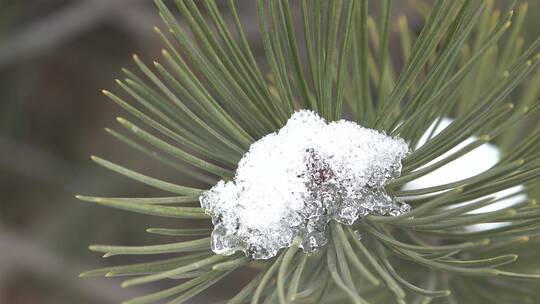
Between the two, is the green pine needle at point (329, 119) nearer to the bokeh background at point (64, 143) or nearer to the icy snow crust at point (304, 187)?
the icy snow crust at point (304, 187)

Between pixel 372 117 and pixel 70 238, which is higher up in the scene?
pixel 70 238

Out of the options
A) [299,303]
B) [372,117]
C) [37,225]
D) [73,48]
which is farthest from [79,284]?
[372,117]

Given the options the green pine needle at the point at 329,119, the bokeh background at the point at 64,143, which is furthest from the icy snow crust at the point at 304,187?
the bokeh background at the point at 64,143

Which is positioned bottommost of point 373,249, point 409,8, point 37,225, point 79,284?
point 373,249

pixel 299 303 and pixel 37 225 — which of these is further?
pixel 37 225

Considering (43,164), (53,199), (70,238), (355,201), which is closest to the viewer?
(355,201)

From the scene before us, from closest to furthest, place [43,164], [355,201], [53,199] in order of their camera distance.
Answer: [355,201] → [43,164] → [53,199]

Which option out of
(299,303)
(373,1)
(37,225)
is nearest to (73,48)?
(37,225)

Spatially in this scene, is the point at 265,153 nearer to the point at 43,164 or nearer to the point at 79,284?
the point at 79,284
